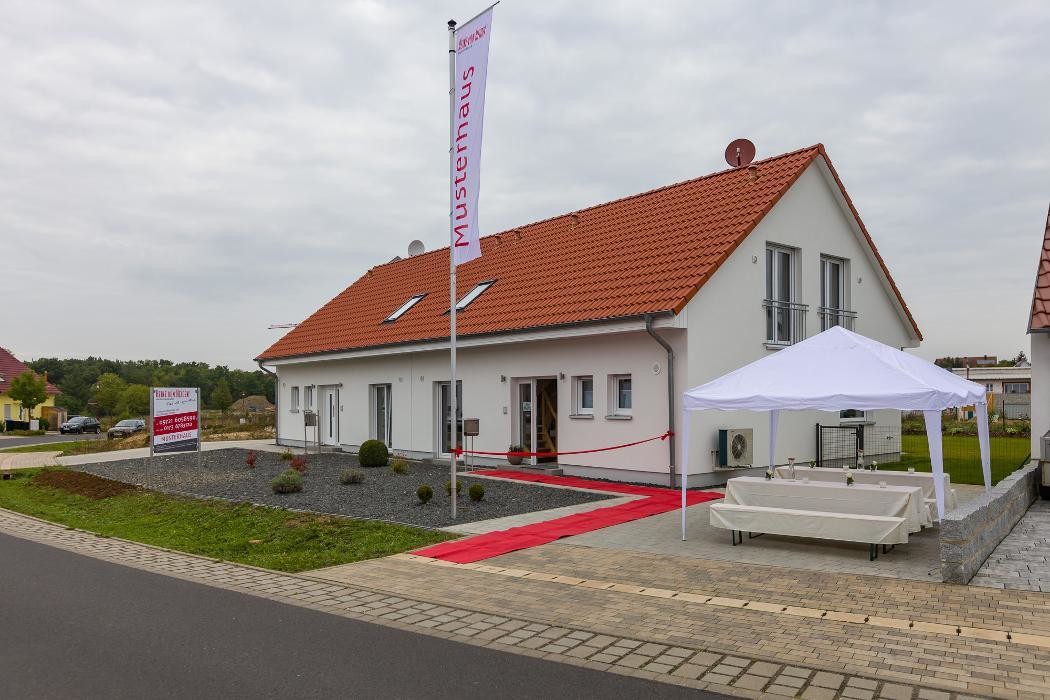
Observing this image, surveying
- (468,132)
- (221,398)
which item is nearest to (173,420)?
(468,132)

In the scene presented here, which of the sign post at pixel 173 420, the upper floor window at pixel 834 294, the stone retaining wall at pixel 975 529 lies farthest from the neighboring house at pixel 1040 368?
the sign post at pixel 173 420

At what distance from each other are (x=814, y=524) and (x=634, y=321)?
628 centimetres

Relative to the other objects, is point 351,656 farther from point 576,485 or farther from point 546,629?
point 576,485

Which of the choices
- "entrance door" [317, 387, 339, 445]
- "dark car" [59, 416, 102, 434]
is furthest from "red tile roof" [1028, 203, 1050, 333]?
"dark car" [59, 416, 102, 434]

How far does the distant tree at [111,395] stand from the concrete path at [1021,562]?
248 feet

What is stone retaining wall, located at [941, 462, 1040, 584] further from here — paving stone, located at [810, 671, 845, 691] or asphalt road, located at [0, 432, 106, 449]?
asphalt road, located at [0, 432, 106, 449]

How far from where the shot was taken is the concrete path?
300 inches

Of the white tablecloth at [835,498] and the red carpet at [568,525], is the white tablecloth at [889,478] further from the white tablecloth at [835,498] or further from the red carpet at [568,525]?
the red carpet at [568,525]

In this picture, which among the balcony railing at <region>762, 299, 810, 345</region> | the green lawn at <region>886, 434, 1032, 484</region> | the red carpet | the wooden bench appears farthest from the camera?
the green lawn at <region>886, 434, 1032, 484</region>

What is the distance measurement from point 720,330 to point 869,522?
7.11m

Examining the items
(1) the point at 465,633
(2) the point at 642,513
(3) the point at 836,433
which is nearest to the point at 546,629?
(1) the point at 465,633

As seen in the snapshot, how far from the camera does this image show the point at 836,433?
18750 mm

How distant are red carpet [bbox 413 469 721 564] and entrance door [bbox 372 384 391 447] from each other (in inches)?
321

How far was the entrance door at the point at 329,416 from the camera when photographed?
2575 cm
